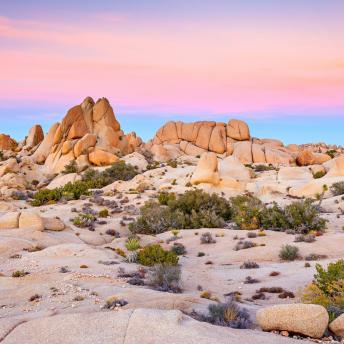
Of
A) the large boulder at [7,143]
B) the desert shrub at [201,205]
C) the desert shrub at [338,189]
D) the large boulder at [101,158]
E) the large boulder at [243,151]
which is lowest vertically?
the desert shrub at [201,205]

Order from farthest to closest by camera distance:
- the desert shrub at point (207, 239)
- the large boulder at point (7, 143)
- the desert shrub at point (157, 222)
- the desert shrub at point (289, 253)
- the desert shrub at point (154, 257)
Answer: the large boulder at point (7, 143), the desert shrub at point (157, 222), the desert shrub at point (207, 239), the desert shrub at point (289, 253), the desert shrub at point (154, 257)

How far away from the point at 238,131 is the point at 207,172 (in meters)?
43.3

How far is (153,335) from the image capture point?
783 centimetres

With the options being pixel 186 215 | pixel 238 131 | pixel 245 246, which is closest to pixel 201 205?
pixel 186 215

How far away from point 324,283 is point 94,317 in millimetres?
7183

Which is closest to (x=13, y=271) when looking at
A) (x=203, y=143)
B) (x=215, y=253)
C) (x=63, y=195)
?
(x=215, y=253)

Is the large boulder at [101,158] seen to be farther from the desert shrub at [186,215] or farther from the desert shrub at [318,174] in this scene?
the desert shrub at [186,215]

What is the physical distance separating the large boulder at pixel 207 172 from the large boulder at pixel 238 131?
40.8 m

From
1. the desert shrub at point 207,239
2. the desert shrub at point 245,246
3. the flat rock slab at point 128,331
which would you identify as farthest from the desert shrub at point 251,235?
the flat rock slab at point 128,331

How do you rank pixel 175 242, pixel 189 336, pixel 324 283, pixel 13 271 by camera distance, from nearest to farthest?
pixel 189 336 → pixel 324 283 → pixel 13 271 → pixel 175 242

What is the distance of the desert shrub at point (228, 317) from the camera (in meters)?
9.56

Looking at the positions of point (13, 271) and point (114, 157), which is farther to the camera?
point (114, 157)

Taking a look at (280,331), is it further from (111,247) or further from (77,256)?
(111,247)

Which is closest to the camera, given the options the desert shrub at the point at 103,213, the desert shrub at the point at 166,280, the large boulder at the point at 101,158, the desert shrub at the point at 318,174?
the desert shrub at the point at 166,280
